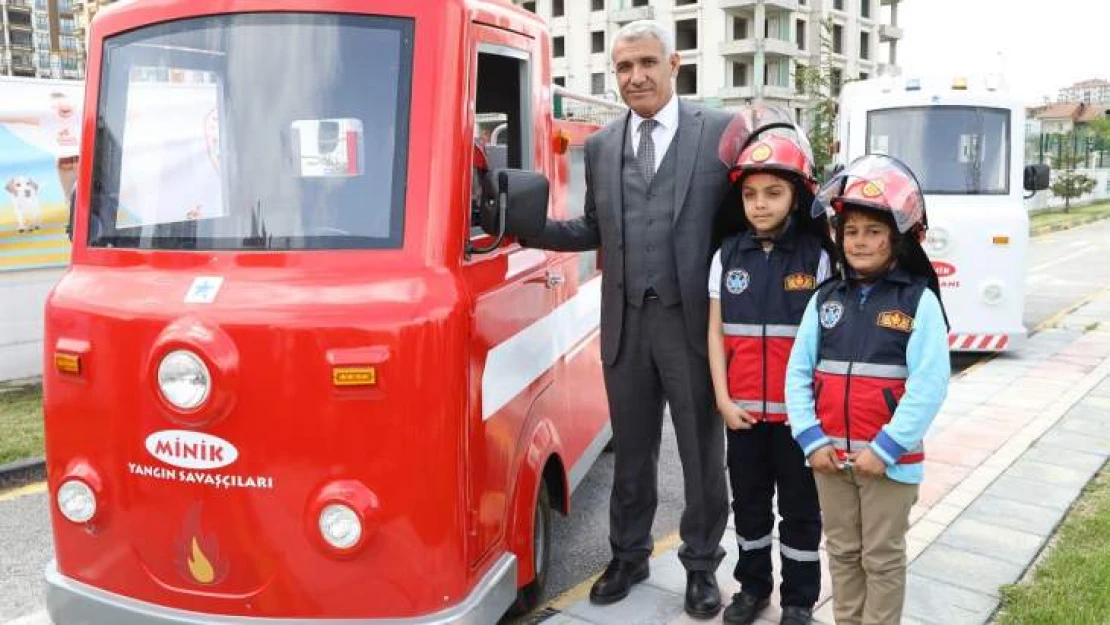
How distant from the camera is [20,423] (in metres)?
7.26

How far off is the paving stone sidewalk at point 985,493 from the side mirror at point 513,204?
168cm

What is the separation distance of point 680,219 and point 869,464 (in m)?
1.17

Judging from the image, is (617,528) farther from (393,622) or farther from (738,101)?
(738,101)

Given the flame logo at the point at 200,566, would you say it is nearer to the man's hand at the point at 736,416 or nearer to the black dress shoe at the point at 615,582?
the black dress shoe at the point at 615,582

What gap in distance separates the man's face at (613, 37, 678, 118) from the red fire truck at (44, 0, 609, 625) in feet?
2.34

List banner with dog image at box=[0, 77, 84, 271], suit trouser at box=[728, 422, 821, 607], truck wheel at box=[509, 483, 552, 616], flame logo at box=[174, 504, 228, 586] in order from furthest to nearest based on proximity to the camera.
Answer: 1. banner with dog image at box=[0, 77, 84, 271]
2. truck wheel at box=[509, 483, 552, 616]
3. suit trouser at box=[728, 422, 821, 607]
4. flame logo at box=[174, 504, 228, 586]

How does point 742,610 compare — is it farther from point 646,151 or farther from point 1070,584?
point 646,151

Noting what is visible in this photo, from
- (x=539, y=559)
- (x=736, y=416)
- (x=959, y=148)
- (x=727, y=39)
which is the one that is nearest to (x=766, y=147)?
(x=736, y=416)

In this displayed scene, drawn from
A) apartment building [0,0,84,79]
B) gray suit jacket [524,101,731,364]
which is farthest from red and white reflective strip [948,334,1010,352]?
apartment building [0,0,84,79]

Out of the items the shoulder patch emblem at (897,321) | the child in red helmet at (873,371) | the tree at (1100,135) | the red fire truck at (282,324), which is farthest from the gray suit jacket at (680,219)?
the tree at (1100,135)

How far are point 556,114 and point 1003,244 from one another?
20.6ft

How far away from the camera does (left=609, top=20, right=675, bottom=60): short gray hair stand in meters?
3.77

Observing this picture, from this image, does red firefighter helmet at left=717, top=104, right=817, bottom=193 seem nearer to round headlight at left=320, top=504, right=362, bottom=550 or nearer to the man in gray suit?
the man in gray suit

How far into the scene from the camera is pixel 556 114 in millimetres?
4672
